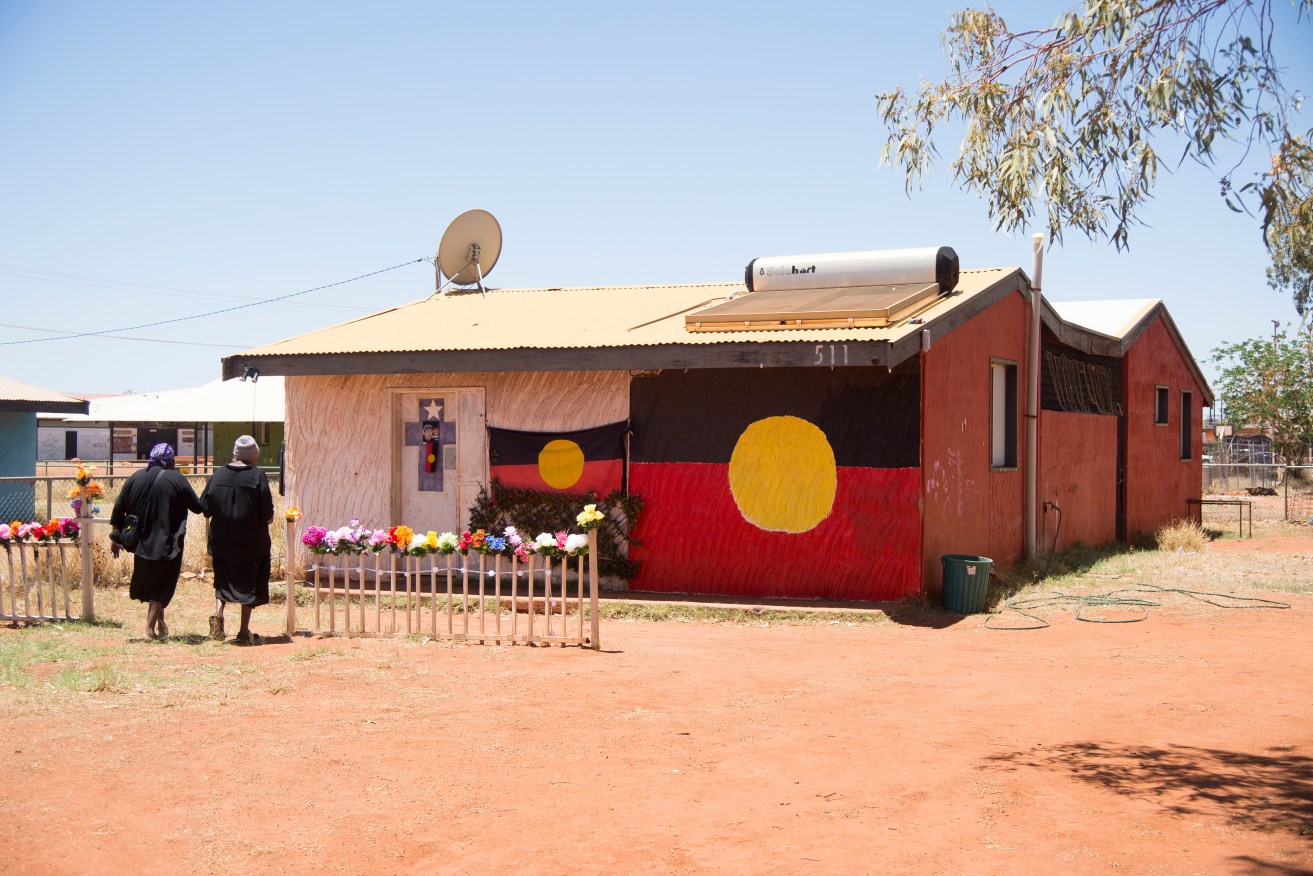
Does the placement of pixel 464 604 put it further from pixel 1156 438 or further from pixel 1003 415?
pixel 1156 438

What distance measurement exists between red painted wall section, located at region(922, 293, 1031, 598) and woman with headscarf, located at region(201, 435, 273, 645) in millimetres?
6278

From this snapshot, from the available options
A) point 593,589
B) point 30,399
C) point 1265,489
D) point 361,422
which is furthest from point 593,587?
point 1265,489

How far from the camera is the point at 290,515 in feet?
34.3

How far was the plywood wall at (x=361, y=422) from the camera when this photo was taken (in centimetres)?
1354

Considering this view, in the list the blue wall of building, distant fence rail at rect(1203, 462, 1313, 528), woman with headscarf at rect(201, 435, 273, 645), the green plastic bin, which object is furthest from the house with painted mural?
distant fence rail at rect(1203, 462, 1313, 528)

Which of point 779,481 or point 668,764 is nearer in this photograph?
point 668,764

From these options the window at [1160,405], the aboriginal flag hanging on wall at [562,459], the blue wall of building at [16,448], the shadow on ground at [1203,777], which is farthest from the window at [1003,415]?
the blue wall of building at [16,448]

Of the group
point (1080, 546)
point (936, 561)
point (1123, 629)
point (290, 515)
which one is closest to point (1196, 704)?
point (1123, 629)

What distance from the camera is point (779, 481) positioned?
1241cm

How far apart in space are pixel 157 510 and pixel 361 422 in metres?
4.37

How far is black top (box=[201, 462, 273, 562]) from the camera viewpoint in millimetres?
9898

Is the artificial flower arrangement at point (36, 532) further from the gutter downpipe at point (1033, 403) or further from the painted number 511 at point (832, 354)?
the gutter downpipe at point (1033, 403)

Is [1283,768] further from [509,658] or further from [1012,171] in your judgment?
[509,658]

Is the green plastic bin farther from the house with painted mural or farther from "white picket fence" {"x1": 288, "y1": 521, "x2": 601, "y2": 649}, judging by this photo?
"white picket fence" {"x1": 288, "y1": 521, "x2": 601, "y2": 649}
